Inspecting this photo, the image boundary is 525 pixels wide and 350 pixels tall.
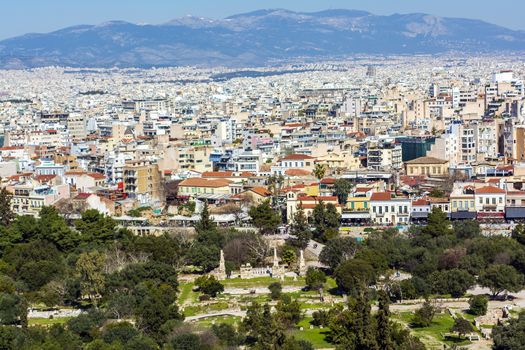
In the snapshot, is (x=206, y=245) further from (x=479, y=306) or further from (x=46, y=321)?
(x=479, y=306)

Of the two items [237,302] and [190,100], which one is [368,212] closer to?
[237,302]

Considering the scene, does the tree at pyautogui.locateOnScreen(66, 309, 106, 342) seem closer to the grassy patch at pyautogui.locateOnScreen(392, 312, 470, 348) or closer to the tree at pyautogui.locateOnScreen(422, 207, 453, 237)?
the grassy patch at pyautogui.locateOnScreen(392, 312, 470, 348)

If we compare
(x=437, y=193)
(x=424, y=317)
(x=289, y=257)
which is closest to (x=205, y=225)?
(x=289, y=257)

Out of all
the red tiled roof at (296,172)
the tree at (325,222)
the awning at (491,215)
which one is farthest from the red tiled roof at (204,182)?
the awning at (491,215)

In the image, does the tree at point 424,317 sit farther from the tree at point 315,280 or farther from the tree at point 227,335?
the tree at point 227,335

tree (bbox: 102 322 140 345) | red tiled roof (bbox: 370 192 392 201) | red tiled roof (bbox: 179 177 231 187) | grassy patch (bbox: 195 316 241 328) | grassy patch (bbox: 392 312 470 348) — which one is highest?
red tiled roof (bbox: 179 177 231 187)

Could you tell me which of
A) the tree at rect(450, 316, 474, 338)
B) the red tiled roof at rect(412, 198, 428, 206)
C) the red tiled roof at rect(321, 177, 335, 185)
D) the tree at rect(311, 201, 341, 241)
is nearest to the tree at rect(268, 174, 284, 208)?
the red tiled roof at rect(321, 177, 335, 185)
